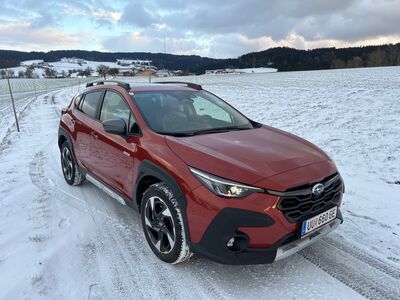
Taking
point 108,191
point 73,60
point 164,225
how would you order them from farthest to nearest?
1. point 73,60
2. point 108,191
3. point 164,225

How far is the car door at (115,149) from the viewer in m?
3.84

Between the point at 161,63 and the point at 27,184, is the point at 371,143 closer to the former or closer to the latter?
the point at 27,184

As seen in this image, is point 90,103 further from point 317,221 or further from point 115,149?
point 317,221

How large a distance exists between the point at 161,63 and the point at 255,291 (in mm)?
127625

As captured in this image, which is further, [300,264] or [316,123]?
[316,123]

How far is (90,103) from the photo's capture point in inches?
202

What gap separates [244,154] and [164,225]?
1.01 meters

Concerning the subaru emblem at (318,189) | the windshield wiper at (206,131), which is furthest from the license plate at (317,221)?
the windshield wiper at (206,131)

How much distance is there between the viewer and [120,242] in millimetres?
3855

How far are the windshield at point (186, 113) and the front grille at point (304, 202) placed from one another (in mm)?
1260

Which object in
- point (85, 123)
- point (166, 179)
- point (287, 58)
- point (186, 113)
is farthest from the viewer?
point (287, 58)

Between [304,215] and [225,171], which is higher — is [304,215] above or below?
below

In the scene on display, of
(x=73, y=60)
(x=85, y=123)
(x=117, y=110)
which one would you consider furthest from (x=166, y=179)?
(x=73, y=60)

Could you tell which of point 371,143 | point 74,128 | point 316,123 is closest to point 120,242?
point 74,128
